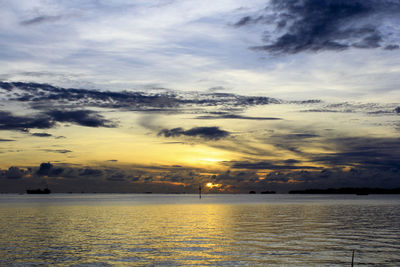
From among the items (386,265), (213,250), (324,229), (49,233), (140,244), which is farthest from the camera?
(324,229)

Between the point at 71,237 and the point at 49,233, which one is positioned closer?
the point at 71,237

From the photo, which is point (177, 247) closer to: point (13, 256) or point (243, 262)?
point (243, 262)

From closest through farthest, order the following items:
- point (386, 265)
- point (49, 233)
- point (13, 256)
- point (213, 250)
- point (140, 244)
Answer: point (386, 265) < point (13, 256) < point (213, 250) < point (140, 244) < point (49, 233)

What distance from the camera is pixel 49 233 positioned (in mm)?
67875

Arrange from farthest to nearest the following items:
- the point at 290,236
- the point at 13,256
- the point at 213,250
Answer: the point at 290,236, the point at 213,250, the point at 13,256

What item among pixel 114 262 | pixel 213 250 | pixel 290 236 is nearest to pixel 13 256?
pixel 114 262

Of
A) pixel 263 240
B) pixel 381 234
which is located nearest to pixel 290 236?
pixel 263 240

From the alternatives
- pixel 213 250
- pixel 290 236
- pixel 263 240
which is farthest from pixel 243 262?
pixel 290 236

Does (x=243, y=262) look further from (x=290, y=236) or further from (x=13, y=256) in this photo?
(x=13, y=256)

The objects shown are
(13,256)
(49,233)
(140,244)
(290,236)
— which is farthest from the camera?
(49,233)

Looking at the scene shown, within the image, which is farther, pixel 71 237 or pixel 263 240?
pixel 71 237

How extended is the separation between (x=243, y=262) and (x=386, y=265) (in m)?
14.4

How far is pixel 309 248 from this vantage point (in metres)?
50.7

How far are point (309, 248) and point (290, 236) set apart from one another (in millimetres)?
11558
